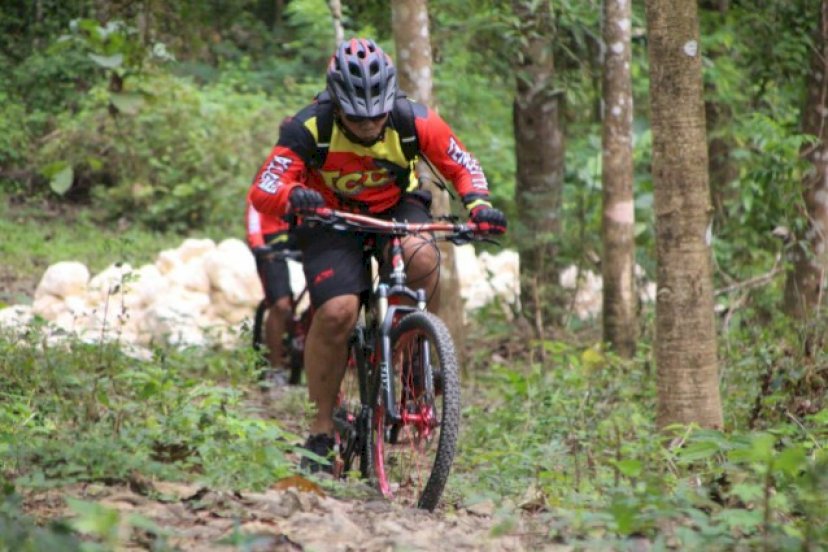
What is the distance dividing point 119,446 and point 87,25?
2433mm

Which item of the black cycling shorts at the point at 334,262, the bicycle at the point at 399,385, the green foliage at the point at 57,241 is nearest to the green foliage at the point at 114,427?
the bicycle at the point at 399,385

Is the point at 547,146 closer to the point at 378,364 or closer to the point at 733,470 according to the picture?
the point at 378,364

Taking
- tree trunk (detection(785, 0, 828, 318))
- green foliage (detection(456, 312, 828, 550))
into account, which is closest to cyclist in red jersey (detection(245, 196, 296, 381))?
green foliage (detection(456, 312, 828, 550))

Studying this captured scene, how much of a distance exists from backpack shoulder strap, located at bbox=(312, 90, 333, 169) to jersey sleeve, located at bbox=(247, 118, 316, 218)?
3 centimetres

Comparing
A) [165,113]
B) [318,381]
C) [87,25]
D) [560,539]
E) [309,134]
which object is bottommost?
[560,539]

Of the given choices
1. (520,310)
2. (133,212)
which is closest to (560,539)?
(520,310)

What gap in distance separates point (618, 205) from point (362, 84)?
4.96 m

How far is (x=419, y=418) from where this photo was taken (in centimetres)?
589

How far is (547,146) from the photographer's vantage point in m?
13.1

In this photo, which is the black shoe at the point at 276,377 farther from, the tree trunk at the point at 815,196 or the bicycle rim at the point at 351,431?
the tree trunk at the point at 815,196

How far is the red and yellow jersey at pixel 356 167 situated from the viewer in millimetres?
6340

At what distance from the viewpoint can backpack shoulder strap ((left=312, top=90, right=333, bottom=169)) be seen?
639 centimetres

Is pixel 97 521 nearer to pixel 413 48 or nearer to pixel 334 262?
pixel 334 262

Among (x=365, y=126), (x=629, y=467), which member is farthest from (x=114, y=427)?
(x=629, y=467)
